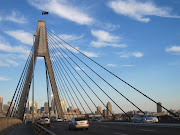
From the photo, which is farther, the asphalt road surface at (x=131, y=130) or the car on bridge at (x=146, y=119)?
the car on bridge at (x=146, y=119)

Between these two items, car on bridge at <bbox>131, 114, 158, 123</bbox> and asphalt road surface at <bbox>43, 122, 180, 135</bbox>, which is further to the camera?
car on bridge at <bbox>131, 114, 158, 123</bbox>

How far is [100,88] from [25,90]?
17.9m

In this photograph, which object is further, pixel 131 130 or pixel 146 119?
pixel 146 119

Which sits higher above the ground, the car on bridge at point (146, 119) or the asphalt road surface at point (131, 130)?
the car on bridge at point (146, 119)

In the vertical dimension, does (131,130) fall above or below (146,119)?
below

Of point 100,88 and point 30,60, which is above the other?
point 30,60

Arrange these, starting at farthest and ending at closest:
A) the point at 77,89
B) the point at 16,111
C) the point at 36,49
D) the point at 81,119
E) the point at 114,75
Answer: the point at 16,111 < the point at 36,49 < the point at 77,89 < the point at 114,75 < the point at 81,119

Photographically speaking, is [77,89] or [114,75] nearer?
[114,75]

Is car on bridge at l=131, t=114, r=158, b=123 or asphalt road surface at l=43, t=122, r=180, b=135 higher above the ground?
car on bridge at l=131, t=114, r=158, b=123

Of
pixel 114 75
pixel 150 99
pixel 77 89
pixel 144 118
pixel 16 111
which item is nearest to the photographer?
pixel 150 99

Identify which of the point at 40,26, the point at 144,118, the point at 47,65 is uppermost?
the point at 40,26

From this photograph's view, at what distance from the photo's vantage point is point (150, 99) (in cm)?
2619

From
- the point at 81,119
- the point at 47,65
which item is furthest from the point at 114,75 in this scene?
the point at 47,65

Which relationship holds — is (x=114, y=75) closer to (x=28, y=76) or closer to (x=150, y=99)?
(x=150, y=99)
